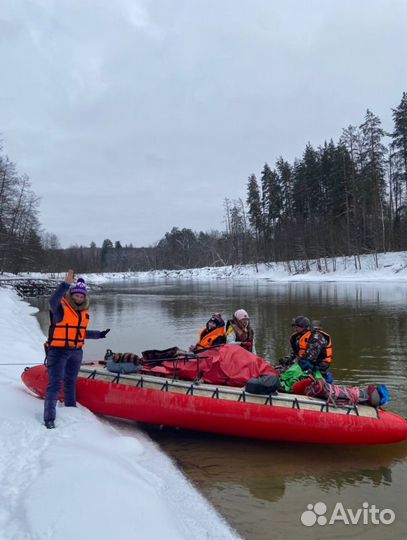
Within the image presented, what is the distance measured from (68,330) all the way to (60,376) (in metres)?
0.61

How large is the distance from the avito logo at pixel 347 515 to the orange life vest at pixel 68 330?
3.38 meters

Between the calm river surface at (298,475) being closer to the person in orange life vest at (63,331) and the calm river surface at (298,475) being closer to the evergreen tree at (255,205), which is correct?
the person in orange life vest at (63,331)

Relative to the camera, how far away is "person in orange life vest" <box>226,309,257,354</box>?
724 cm

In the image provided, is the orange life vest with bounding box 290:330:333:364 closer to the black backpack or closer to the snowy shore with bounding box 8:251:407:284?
the black backpack

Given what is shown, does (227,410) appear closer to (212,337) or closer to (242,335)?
(212,337)

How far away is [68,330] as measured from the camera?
5539mm

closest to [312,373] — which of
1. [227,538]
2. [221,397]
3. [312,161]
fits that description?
[221,397]

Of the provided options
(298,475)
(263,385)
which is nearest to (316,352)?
(263,385)

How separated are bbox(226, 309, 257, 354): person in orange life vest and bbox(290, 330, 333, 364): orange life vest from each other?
82 cm

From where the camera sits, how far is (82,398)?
654cm

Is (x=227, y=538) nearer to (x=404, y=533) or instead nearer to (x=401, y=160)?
(x=404, y=533)

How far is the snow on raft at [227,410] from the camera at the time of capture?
18.7 feet

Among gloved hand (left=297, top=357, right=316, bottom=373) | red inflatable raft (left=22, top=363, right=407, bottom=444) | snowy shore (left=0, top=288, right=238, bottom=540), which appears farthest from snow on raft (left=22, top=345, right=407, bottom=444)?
gloved hand (left=297, top=357, right=316, bottom=373)

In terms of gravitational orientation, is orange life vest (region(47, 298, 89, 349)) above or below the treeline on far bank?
below
